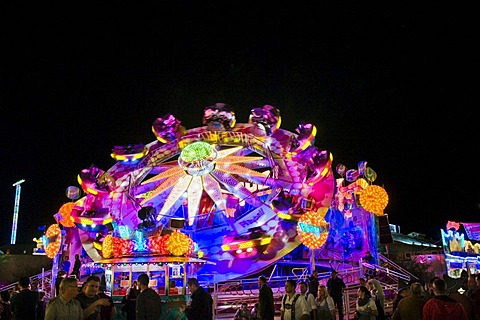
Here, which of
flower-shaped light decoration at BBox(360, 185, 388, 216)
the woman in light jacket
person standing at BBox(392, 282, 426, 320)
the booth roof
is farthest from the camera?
flower-shaped light decoration at BBox(360, 185, 388, 216)

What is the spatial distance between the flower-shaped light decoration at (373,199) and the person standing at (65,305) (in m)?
21.1

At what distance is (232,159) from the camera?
29344 millimetres

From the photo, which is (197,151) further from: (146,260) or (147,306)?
(147,306)

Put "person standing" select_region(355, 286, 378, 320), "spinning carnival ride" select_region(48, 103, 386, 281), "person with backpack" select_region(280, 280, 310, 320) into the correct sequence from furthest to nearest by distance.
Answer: "spinning carnival ride" select_region(48, 103, 386, 281) → "person standing" select_region(355, 286, 378, 320) → "person with backpack" select_region(280, 280, 310, 320)

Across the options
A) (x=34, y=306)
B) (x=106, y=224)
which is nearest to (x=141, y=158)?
(x=106, y=224)

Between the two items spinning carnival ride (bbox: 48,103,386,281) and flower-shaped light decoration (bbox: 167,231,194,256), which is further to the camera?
spinning carnival ride (bbox: 48,103,386,281)

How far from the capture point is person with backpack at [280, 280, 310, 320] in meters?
8.49

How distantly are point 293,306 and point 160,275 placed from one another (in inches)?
764

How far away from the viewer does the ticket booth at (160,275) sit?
14.9m

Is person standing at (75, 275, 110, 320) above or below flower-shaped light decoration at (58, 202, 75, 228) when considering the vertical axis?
below

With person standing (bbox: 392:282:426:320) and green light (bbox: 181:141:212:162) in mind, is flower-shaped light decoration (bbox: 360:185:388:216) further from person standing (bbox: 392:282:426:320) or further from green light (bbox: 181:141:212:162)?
person standing (bbox: 392:282:426:320)

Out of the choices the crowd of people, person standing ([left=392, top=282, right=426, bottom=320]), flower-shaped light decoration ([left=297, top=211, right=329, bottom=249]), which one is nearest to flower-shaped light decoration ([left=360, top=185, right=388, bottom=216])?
flower-shaped light decoration ([left=297, top=211, right=329, bottom=249])

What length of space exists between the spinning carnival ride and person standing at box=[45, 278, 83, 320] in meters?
16.6

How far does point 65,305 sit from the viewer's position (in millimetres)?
5578
